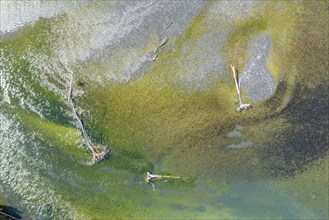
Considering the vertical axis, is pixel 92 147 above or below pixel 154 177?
above

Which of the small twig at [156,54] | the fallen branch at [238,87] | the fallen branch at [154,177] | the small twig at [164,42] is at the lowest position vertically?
the fallen branch at [154,177]

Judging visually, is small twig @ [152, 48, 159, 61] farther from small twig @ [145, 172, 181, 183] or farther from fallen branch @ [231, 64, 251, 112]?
small twig @ [145, 172, 181, 183]

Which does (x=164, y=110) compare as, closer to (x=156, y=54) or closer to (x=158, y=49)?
(x=156, y=54)

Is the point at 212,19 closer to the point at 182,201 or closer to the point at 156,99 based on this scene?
the point at 156,99

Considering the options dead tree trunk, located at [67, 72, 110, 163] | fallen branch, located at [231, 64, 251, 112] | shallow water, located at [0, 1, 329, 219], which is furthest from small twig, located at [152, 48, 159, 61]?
dead tree trunk, located at [67, 72, 110, 163]

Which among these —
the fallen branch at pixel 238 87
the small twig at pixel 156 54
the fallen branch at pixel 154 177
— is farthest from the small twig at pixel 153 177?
the small twig at pixel 156 54

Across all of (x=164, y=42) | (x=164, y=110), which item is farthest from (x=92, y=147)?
(x=164, y=42)

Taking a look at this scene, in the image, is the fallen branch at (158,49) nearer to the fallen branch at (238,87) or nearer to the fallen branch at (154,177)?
the fallen branch at (238,87)

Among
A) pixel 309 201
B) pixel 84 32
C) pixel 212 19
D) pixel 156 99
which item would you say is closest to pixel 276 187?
pixel 309 201
